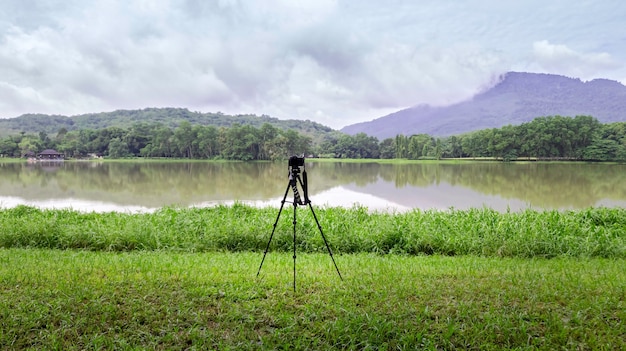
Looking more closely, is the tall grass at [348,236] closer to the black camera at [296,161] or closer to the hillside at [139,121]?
the black camera at [296,161]

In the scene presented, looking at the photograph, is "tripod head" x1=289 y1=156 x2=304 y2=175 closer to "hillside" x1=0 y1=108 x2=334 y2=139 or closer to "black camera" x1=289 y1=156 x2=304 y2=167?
"black camera" x1=289 y1=156 x2=304 y2=167

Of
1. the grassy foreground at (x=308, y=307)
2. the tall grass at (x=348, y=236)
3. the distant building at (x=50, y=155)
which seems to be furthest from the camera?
the distant building at (x=50, y=155)

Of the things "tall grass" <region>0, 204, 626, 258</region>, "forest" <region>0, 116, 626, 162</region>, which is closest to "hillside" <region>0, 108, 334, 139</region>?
"forest" <region>0, 116, 626, 162</region>

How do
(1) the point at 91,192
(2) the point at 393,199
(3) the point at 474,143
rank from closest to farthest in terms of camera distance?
1. (2) the point at 393,199
2. (1) the point at 91,192
3. (3) the point at 474,143

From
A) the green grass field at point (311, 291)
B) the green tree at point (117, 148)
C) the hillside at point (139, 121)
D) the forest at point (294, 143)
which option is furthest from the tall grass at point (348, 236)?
the hillside at point (139, 121)

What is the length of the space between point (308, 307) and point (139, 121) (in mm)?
139733

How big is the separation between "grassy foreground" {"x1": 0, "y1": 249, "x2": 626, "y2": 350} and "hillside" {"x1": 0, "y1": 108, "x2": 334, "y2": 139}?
118251 millimetres

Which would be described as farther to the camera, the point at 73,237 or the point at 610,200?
the point at 610,200

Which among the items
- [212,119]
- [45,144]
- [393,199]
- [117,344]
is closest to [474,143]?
[393,199]

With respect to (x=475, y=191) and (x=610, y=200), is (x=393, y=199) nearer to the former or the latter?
(x=475, y=191)

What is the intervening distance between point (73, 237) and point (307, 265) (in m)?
4.43

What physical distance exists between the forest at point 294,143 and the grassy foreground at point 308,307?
188 ft

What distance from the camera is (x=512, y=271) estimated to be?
4602 mm

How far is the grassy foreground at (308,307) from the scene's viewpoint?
9.33 ft
